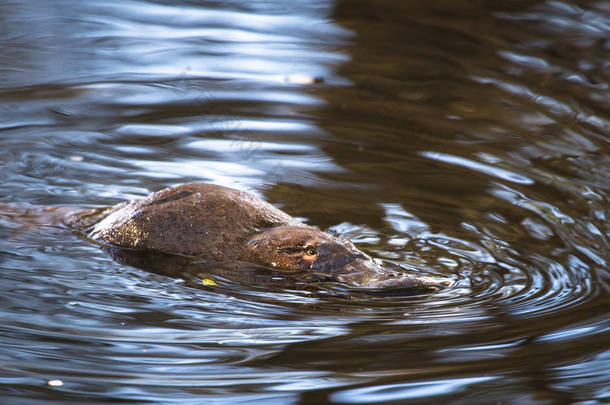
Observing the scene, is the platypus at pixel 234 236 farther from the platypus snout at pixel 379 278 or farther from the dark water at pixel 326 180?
the dark water at pixel 326 180

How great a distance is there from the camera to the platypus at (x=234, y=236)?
391 cm

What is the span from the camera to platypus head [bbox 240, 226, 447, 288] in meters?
3.81

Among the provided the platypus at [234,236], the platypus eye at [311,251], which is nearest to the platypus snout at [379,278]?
the platypus at [234,236]

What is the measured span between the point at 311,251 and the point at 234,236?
0.42 metres

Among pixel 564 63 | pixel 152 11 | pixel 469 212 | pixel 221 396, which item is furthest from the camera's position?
pixel 152 11

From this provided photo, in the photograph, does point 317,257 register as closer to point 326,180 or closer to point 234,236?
point 234,236

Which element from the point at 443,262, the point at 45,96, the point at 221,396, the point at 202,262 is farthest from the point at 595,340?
the point at 45,96

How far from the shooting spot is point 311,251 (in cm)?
399

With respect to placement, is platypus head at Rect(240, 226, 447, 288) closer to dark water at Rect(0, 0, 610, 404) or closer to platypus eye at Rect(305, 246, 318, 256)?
platypus eye at Rect(305, 246, 318, 256)

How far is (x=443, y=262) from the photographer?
416 cm

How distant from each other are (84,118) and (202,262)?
2.70 m

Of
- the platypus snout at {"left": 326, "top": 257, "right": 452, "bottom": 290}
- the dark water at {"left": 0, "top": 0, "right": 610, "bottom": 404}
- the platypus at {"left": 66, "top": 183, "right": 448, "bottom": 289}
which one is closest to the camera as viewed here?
the dark water at {"left": 0, "top": 0, "right": 610, "bottom": 404}

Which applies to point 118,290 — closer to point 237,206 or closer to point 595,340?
point 237,206

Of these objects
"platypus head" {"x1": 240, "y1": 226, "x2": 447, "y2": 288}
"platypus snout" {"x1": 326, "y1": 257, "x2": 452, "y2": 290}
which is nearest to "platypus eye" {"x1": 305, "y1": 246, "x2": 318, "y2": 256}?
"platypus head" {"x1": 240, "y1": 226, "x2": 447, "y2": 288}
